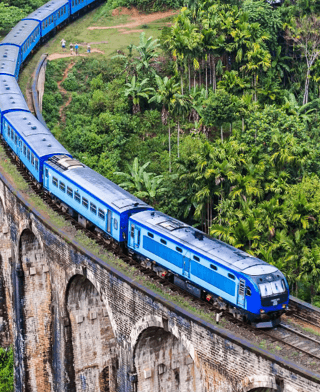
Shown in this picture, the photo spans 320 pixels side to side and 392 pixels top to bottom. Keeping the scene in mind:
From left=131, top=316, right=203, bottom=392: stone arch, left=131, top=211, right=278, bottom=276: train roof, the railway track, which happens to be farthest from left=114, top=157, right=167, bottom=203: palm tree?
left=131, top=316, right=203, bottom=392: stone arch

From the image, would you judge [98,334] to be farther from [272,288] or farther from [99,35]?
[99,35]

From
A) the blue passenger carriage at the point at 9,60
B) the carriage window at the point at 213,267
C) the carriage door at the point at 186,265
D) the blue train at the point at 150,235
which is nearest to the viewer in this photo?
the blue train at the point at 150,235

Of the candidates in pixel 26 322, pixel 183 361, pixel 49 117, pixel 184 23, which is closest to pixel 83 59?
pixel 49 117

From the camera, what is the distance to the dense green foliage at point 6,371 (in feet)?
138

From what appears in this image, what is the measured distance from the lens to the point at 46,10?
225ft

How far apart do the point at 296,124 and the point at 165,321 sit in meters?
23.4

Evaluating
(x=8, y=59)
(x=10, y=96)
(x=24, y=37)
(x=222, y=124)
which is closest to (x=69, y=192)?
(x=10, y=96)

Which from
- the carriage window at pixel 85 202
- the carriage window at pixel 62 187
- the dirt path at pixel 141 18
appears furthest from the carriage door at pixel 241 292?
the dirt path at pixel 141 18

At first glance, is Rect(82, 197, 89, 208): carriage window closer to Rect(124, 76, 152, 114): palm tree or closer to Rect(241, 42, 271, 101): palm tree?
Rect(124, 76, 152, 114): palm tree

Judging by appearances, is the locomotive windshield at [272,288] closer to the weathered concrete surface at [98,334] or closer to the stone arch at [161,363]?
the weathered concrete surface at [98,334]

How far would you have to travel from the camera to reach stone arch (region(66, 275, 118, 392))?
3269 centimetres

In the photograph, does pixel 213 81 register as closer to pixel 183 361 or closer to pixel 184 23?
pixel 184 23

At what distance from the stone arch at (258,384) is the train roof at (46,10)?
52.3 m

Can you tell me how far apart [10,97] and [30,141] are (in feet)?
31.2
